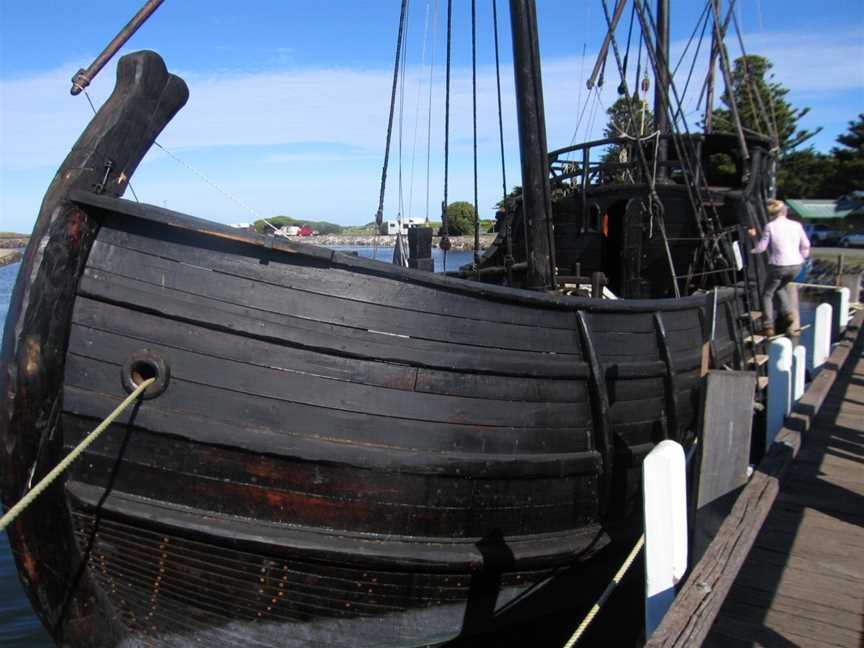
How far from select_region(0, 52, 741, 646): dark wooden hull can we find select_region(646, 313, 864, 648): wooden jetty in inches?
43.4

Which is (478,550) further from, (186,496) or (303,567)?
(186,496)

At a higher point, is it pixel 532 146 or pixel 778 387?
pixel 532 146

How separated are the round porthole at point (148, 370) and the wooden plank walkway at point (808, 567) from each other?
2826 mm

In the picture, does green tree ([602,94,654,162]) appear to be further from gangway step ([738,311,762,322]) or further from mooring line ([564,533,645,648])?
mooring line ([564,533,645,648])

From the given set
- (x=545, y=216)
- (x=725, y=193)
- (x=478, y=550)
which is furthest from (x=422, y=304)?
(x=725, y=193)

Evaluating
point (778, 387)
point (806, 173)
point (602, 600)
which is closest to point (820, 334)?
point (778, 387)

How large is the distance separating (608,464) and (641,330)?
95 cm

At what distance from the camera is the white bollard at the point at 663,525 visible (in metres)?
3.45

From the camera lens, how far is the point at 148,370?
3.73 meters

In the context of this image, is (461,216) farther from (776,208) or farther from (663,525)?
(663,525)

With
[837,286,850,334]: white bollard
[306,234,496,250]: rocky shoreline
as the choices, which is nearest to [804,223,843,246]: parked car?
[306,234,496,250]: rocky shoreline

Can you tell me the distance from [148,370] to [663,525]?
2578 millimetres

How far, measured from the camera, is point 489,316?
405cm

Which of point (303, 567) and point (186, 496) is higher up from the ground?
point (186, 496)
